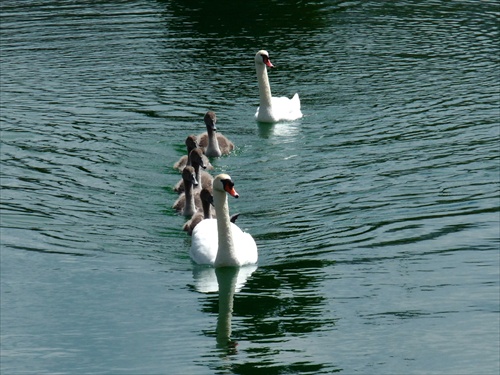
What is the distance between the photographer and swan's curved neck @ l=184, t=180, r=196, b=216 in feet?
63.3

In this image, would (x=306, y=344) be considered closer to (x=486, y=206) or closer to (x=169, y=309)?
(x=169, y=309)

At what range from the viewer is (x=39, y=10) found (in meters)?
36.4

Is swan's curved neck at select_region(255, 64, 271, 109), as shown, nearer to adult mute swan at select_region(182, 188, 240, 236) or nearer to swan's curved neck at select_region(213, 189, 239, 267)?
adult mute swan at select_region(182, 188, 240, 236)

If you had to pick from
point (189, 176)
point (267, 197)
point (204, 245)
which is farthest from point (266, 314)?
point (267, 197)

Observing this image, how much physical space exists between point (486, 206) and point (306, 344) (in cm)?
549

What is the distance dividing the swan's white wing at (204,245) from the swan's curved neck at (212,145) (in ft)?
14.6

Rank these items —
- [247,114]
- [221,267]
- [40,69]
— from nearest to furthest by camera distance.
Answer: [221,267] → [247,114] → [40,69]

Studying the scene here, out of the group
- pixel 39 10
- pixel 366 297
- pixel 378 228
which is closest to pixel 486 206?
pixel 378 228

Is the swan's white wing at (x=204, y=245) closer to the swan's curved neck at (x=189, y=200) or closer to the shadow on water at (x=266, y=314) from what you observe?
the shadow on water at (x=266, y=314)

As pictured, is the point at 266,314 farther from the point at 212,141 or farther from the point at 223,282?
the point at 212,141

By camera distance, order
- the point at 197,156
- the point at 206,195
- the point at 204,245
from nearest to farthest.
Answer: the point at 204,245 < the point at 206,195 < the point at 197,156

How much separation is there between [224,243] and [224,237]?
0.34 feet

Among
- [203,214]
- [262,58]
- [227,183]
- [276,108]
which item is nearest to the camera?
[227,183]

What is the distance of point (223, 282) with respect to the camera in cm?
1711
